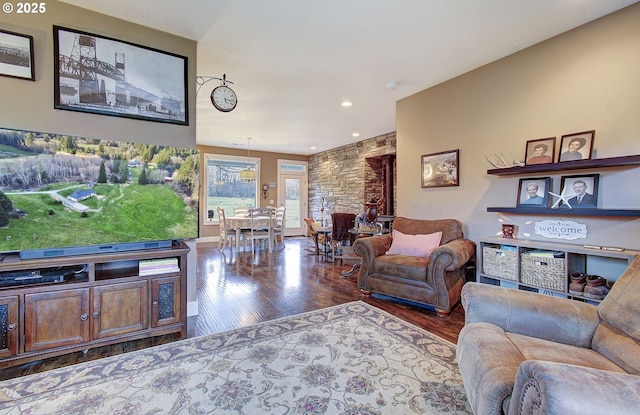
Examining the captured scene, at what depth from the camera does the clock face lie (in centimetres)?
311

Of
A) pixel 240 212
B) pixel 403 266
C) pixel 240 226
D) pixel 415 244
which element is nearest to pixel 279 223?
pixel 240 212

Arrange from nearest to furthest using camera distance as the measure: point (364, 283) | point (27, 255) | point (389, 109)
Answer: point (27, 255), point (364, 283), point (389, 109)

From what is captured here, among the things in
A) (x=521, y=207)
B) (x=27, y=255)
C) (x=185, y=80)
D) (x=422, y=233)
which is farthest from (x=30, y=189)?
(x=521, y=207)

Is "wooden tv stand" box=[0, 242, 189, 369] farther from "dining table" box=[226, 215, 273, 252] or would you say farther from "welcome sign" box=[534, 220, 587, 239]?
"dining table" box=[226, 215, 273, 252]

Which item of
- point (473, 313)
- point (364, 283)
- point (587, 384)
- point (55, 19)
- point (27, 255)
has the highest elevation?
point (55, 19)

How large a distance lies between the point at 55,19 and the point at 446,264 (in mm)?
3897

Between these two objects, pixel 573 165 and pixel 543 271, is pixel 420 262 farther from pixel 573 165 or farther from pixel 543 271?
pixel 573 165

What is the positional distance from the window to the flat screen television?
18.2 ft

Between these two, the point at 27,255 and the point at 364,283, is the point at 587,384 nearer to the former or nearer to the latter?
the point at 364,283

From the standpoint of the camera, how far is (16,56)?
204cm

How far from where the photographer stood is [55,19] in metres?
2.17

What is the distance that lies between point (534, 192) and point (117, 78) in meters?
3.99

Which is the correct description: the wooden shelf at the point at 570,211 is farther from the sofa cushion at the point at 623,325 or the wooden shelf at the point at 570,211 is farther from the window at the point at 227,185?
the window at the point at 227,185

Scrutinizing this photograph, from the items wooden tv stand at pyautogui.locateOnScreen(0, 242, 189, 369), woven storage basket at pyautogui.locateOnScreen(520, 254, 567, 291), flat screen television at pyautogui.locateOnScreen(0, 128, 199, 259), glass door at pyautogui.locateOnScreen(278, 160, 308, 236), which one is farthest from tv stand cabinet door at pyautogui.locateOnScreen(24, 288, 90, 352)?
glass door at pyautogui.locateOnScreen(278, 160, 308, 236)
